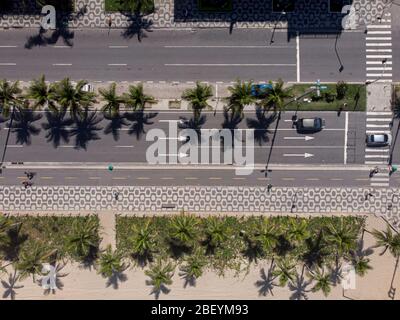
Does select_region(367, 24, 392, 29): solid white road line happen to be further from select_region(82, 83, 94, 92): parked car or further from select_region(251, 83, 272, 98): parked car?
select_region(82, 83, 94, 92): parked car

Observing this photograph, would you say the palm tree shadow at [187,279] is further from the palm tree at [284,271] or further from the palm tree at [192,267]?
the palm tree at [284,271]

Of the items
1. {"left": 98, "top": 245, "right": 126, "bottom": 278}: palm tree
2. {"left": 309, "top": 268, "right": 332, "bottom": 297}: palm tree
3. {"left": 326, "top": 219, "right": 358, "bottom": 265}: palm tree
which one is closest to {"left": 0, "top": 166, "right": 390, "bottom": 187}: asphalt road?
{"left": 326, "top": 219, "right": 358, "bottom": 265}: palm tree

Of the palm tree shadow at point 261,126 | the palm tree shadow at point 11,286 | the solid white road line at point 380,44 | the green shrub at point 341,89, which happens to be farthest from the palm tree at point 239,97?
the palm tree shadow at point 11,286

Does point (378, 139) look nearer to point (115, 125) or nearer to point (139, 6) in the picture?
point (115, 125)

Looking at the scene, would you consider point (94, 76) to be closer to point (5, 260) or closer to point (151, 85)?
point (151, 85)

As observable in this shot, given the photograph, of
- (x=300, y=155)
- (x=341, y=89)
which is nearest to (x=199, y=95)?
(x=300, y=155)

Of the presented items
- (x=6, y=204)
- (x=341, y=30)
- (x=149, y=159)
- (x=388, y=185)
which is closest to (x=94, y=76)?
(x=149, y=159)
